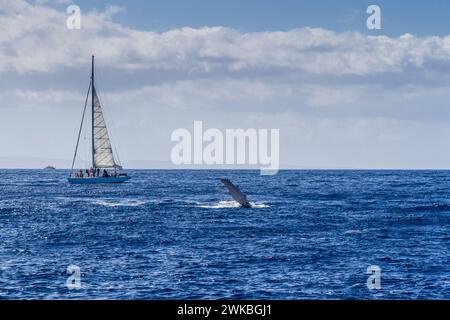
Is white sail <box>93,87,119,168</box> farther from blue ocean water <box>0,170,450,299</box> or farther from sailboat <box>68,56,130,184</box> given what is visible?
blue ocean water <box>0,170,450,299</box>

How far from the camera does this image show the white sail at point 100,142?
452 feet

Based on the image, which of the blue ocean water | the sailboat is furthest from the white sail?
the blue ocean water

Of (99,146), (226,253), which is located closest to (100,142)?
(99,146)

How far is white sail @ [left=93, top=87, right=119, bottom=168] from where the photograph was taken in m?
138

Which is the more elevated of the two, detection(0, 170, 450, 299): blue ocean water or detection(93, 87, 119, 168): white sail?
detection(93, 87, 119, 168): white sail

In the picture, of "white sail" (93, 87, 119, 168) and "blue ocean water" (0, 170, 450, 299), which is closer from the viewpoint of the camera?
"blue ocean water" (0, 170, 450, 299)

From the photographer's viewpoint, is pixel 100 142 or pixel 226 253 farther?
pixel 100 142

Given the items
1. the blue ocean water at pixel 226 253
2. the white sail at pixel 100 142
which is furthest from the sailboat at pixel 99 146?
the blue ocean water at pixel 226 253

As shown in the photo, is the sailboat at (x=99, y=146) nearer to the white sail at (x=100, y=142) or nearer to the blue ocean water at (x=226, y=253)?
the white sail at (x=100, y=142)

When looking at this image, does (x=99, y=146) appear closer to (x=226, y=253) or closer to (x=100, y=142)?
(x=100, y=142)

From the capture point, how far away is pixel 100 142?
13812 centimetres

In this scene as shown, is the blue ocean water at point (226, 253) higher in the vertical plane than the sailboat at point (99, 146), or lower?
lower

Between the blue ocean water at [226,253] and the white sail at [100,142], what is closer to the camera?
the blue ocean water at [226,253]

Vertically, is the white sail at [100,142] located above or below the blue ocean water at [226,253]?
above
